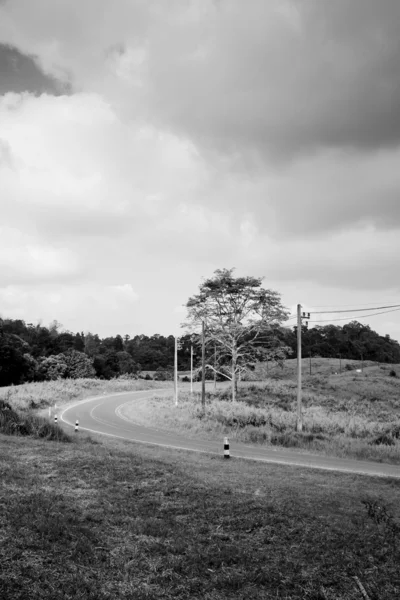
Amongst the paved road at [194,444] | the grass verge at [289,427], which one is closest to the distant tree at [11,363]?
the paved road at [194,444]

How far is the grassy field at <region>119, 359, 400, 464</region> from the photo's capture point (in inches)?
1005

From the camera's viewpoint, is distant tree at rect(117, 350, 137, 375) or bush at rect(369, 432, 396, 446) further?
distant tree at rect(117, 350, 137, 375)

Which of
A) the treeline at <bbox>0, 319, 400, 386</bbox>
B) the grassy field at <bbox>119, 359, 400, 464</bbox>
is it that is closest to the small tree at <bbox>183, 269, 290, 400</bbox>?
the grassy field at <bbox>119, 359, 400, 464</bbox>

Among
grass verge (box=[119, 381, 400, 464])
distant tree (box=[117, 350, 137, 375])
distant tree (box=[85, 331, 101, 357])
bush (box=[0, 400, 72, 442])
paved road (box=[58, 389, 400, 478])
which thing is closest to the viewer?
paved road (box=[58, 389, 400, 478])

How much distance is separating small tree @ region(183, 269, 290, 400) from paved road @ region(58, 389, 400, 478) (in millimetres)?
11375

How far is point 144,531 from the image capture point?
8484 millimetres

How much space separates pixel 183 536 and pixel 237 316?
120ft

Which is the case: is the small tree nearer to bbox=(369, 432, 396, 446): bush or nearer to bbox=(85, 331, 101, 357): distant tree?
bbox=(369, 432, 396, 446): bush

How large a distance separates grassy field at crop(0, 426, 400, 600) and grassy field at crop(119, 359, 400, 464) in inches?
491

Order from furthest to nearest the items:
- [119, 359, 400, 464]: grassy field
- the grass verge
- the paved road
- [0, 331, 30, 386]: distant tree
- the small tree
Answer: [0, 331, 30, 386]: distant tree < the small tree < [119, 359, 400, 464]: grassy field < the grass verge < the paved road

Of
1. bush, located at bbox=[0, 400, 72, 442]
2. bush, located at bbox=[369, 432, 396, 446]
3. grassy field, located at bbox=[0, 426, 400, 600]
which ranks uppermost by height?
grassy field, located at bbox=[0, 426, 400, 600]

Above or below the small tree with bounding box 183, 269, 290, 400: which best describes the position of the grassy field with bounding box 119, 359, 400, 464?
below

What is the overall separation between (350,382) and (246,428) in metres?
40.9

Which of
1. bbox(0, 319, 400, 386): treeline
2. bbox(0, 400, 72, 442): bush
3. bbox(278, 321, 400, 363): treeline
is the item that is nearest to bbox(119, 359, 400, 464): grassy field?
bbox(0, 400, 72, 442): bush
